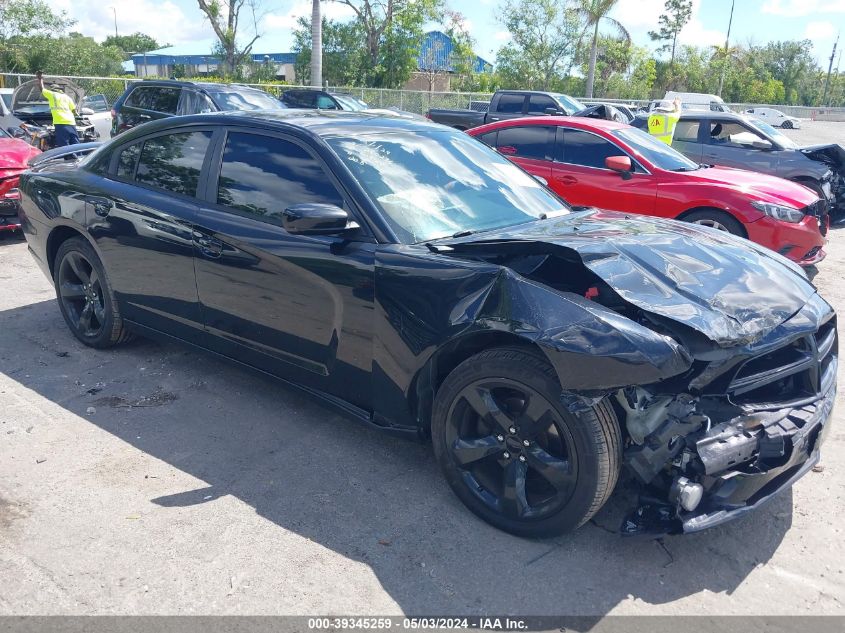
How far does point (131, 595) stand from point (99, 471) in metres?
1.07

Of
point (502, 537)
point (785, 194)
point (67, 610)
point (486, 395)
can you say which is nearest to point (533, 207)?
point (486, 395)

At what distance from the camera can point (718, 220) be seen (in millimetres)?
7406

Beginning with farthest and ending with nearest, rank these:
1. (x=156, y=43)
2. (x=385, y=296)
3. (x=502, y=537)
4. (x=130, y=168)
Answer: (x=156, y=43), (x=130, y=168), (x=385, y=296), (x=502, y=537)

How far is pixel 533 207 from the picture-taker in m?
4.15

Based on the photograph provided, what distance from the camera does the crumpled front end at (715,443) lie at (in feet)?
8.87

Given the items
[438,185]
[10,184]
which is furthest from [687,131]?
[10,184]

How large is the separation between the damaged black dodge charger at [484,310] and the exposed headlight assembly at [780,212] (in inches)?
143

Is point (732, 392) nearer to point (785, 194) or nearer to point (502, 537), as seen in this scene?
point (502, 537)

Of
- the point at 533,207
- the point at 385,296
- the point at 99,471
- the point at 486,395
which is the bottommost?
the point at 99,471

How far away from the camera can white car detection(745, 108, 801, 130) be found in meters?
32.2

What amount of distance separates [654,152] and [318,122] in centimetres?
524

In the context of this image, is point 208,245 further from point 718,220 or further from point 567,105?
A: point 567,105

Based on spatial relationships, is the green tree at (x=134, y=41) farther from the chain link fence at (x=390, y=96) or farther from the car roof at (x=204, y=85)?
the car roof at (x=204, y=85)

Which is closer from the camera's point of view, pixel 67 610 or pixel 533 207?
pixel 67 610
